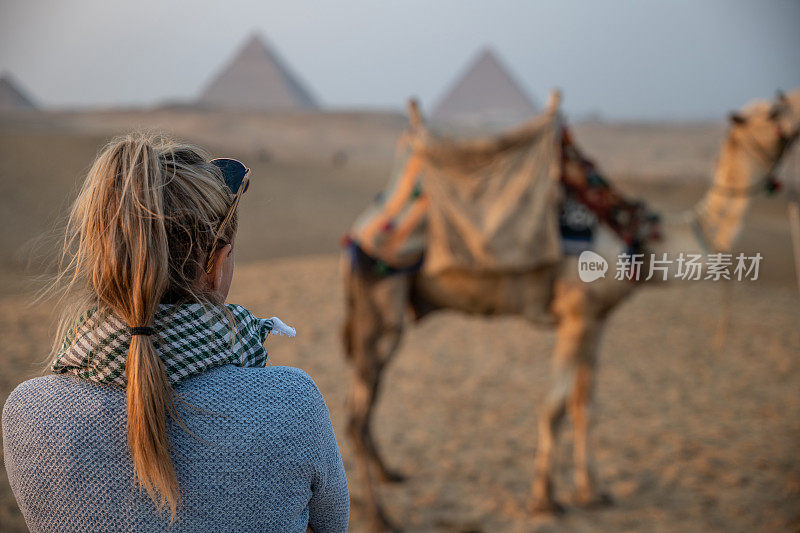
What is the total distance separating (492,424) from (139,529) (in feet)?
14.1

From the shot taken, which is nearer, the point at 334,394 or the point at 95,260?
the point at 95,260

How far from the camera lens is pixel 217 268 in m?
0.92

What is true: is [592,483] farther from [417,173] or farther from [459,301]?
[417,173]

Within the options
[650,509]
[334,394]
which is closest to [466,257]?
[650,509]

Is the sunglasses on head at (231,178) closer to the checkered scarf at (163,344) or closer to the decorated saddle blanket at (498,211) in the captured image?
the checkered scarf at (163,344)

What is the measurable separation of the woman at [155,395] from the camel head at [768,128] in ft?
11.9

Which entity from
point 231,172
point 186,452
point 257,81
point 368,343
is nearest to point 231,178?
point 231,172

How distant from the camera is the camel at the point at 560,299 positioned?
3.52 m

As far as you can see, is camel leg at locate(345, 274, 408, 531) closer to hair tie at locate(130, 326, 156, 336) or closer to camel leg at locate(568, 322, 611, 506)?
camel leg at locate(568, 322, 611, 506)

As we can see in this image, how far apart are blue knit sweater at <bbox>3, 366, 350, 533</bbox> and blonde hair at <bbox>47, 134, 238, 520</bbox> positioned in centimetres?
3

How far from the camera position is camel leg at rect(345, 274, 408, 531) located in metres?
3.57

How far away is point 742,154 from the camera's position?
3.67m

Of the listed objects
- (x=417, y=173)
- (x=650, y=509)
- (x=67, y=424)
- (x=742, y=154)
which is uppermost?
(x=742, y=154)

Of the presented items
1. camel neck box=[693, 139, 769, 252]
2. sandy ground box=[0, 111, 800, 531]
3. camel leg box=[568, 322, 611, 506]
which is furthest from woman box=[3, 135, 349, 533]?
camel neck box=[693, 139, 769, 252]
